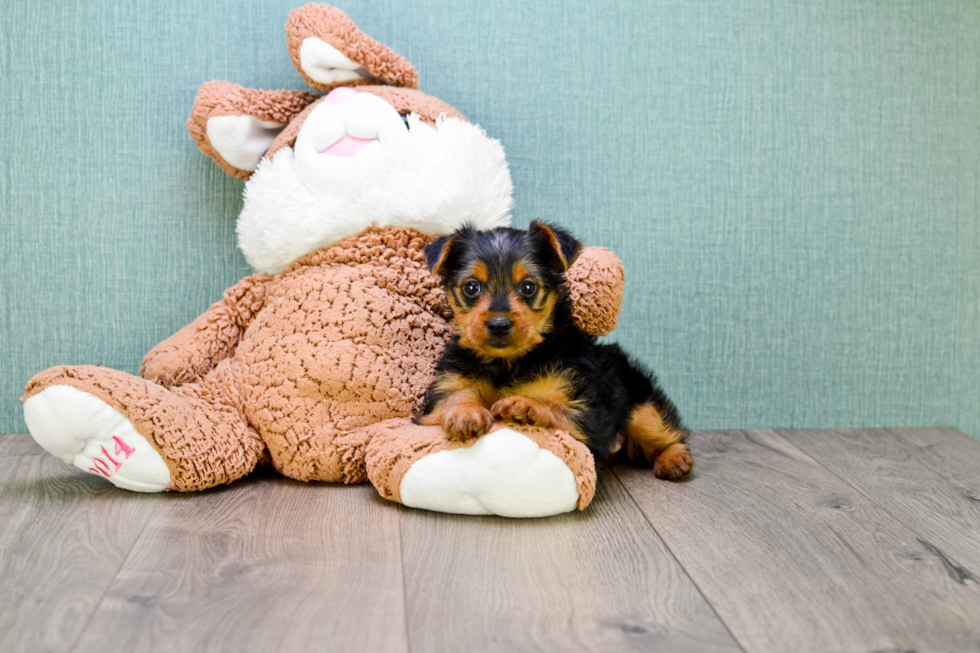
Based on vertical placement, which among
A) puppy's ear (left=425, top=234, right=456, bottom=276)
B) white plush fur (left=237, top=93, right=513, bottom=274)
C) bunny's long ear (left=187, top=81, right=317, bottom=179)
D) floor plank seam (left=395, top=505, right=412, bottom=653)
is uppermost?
bunny's long ear (left=187, top=81, right=317, bottom=179)

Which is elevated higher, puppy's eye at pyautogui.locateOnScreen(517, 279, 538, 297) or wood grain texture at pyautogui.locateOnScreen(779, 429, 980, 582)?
puppy's eye at pyautogui.locateOnScreen(517, 279, 538, 297)

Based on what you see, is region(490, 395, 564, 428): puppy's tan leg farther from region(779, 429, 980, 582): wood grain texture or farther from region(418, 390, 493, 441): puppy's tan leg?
region(779, 429, 980, 582): wood grain texture

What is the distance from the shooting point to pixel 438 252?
1999mm

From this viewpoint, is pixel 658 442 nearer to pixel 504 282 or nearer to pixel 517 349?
pixel 517 349

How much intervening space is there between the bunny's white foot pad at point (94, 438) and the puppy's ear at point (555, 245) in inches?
43.7

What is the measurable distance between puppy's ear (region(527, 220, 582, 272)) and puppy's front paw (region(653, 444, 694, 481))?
2.24ft

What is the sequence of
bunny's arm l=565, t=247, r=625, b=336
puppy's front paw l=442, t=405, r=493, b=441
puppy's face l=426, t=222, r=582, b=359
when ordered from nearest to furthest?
puppy's front paw l=442, t=405, r=493, b=441 < puppy's face l=426, t=222, r=582, b=359 < bunny's arm l=565, t=247, r=625, b=336

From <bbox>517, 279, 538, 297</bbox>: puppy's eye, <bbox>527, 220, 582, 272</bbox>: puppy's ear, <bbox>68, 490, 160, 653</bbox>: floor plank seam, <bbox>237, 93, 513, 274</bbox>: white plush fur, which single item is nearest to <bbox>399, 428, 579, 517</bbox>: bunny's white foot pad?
<bbox>517, 279, 538, 297</bbox>: puppy's eye

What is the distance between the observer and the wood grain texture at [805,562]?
1400 millimetres

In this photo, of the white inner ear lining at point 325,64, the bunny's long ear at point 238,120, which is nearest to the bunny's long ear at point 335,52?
the white inner ear lining at point 325,64

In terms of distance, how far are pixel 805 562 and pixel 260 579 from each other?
3.77ft

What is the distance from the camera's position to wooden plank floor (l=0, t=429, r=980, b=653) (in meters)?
1.37

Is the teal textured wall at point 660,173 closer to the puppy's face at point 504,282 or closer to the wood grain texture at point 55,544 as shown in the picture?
the wood grain texture at point 55,544

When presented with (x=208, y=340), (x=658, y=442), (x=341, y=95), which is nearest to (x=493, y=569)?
(x=658, y=442)
